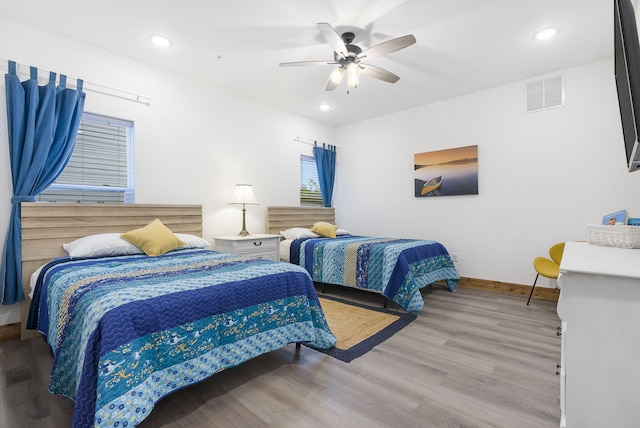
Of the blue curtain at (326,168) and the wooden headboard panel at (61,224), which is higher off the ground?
the blue curtain at (326,168)

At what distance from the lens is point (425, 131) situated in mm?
4855

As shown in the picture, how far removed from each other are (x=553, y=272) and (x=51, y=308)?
4.38m

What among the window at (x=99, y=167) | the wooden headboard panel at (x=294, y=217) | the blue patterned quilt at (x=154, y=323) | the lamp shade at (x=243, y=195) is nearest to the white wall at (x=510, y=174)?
the wooden headboard panel at (x=294, y=217)

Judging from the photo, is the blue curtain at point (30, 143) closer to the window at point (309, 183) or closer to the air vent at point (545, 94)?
the window at point (309, 183)

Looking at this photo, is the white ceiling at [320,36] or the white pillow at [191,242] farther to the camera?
the white pillow at [191,242]

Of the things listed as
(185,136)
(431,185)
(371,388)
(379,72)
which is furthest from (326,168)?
(371,388)

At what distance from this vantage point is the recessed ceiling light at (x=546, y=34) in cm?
285

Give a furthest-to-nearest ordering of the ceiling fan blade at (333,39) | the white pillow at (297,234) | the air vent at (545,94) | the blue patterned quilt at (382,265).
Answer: the white pillow at (297,234) < the air vent at (545,94) < the blue patterned quilt at (382,265) < the ceiling fan blade at (333,39)

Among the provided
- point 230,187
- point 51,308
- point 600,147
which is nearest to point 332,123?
point 230,187

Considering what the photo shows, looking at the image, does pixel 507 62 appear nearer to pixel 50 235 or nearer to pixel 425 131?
pixel 425 131

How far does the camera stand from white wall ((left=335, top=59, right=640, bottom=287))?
11.4ft

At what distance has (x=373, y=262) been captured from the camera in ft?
11.5

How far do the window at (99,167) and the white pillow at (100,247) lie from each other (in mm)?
590

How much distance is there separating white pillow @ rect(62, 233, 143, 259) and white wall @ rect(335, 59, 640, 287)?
390cm
